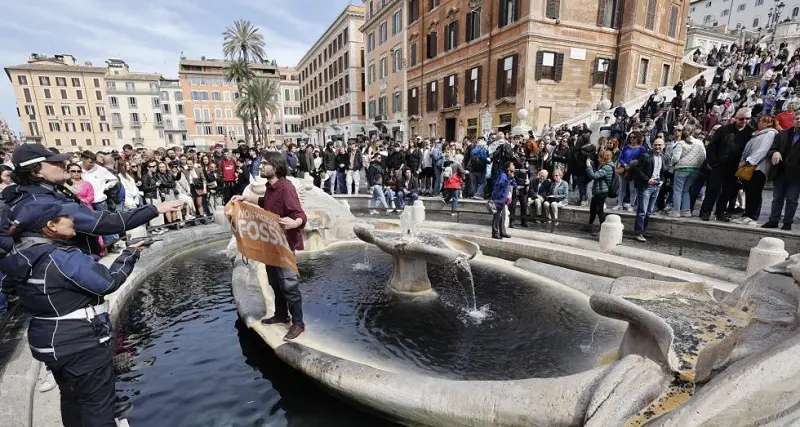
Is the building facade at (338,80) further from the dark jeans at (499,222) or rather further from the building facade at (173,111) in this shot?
the dark jeans at (499,222)

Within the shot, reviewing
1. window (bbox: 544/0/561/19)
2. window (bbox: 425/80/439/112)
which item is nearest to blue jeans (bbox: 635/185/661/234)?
window (bbox: 544/0/561/19)

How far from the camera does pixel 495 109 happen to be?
25.2m

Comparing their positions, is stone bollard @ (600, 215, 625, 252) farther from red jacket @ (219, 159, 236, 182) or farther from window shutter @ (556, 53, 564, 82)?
window shutter @ (556, 53, 564, 82)

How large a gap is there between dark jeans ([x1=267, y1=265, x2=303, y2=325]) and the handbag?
26.8 feet

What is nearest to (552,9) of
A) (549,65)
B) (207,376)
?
(549,65)

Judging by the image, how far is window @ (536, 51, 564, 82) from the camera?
22.7 meters

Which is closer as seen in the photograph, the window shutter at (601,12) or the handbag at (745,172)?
the handbag at (745,172)

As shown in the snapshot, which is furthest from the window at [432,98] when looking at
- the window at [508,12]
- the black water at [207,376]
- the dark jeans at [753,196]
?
the black water at [207,376]

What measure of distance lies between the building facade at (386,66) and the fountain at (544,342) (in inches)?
1221

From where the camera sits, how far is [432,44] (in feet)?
103

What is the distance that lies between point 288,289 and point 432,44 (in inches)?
1211

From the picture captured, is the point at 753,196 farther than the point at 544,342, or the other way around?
the point at 753,196

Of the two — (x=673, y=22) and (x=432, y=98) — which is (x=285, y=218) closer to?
(x=432, y=98)

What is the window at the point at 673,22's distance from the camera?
26.1 metres
